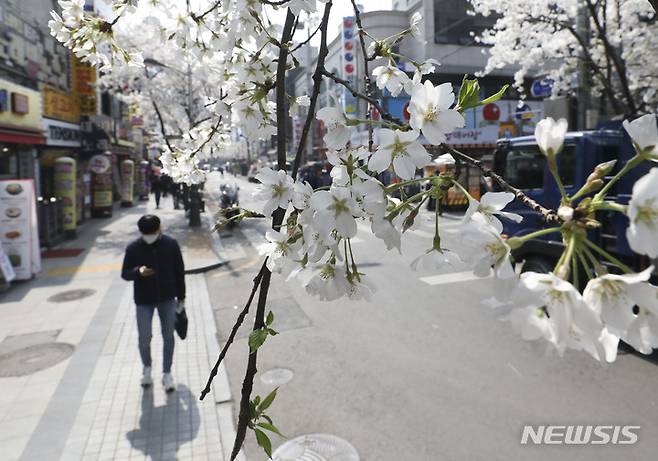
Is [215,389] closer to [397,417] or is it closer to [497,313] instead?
[397,417]

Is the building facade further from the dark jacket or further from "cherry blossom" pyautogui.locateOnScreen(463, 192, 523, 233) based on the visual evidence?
"cherry blossom" pyautogui.locateOnScreen(463, 192, 523, 233)

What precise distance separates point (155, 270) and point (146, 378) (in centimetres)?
130

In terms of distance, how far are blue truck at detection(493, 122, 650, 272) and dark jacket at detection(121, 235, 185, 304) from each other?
4.82m

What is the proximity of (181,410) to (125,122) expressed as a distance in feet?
88.4

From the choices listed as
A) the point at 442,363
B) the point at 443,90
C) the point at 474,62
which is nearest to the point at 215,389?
the point at 442,363

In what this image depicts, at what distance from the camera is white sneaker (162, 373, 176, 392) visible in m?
5.45

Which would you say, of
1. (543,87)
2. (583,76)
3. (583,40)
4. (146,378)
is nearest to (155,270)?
(146,378)

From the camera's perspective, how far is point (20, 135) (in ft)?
38.1

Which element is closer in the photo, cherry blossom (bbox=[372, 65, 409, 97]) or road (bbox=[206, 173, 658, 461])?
cherry blossom (bbox=[372, 65, 409, 97])

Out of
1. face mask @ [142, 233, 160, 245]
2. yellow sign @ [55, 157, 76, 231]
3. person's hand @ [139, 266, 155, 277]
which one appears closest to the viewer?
person's hand @ [139, 266, 155, 277]

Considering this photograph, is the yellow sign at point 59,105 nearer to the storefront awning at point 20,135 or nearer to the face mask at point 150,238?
the storefront awning at point 20,135

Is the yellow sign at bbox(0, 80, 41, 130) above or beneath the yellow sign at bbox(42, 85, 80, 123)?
beneath

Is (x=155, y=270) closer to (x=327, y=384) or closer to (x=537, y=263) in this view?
(x=327, y=384)

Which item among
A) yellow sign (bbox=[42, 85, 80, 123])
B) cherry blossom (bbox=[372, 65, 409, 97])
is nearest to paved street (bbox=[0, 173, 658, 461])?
cherry blossom (bbox=[372, 65, 409, 97])
